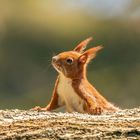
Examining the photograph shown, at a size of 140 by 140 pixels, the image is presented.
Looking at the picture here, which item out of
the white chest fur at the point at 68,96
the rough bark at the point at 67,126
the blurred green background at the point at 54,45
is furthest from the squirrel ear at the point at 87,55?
the blurred green background at the point at 54,45

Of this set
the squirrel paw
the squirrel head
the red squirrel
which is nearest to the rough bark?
the squirrel paw

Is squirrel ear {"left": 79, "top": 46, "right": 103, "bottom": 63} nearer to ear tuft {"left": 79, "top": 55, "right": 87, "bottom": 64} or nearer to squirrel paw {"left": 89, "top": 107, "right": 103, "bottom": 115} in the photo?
ear tuft {"left": 79, "top": 55, "right": 87, "bottom": 64}

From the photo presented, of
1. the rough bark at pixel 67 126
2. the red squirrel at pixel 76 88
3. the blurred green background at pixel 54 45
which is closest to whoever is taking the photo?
the rough bark at pixel 67 126

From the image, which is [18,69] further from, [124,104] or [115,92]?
[124,104]

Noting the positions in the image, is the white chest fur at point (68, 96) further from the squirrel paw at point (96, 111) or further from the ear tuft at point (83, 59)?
the squirrel paw at point (96, 111)

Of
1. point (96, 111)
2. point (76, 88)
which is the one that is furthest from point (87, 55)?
point (96, 111)

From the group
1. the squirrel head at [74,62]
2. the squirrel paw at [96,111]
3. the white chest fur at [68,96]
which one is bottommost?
the squirrel paw at [96,111]
